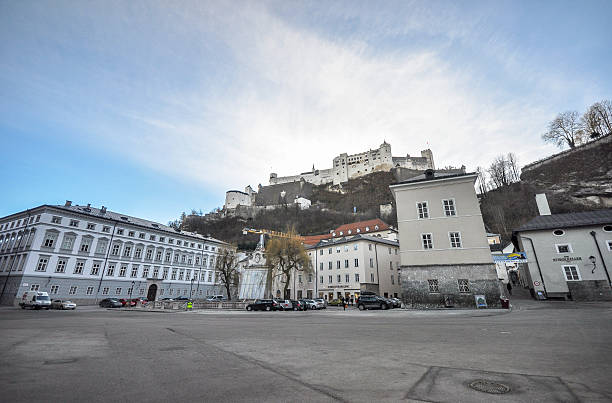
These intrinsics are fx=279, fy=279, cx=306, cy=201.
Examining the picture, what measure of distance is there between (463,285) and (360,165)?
4066 inches

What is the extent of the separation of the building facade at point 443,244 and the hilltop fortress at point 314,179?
291ft

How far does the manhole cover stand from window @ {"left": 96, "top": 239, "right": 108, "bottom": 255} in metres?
53.7

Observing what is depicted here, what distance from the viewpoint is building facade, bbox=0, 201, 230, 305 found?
3803 centimetres

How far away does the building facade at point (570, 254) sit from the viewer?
1047 inches

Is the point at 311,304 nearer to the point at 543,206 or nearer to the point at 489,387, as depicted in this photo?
the point at 543,206

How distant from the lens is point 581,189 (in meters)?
50.8

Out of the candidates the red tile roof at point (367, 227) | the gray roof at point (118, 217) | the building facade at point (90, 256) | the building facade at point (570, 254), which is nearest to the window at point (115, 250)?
the building facade at point (90, 256)

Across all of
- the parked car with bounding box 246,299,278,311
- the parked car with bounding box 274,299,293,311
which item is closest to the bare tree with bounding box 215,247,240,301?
Answer: the parked car with bounding box 246,299,278,311

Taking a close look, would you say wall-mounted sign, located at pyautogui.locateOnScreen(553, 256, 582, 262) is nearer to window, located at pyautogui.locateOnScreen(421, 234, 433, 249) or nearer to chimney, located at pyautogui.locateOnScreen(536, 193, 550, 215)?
chimney, located at pyautogui.locateOnScreen(536, 193, 550, 215)

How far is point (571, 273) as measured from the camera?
2792 cm

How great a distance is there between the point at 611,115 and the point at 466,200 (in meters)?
56.0

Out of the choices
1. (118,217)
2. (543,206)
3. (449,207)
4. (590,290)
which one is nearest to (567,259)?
(590,290)

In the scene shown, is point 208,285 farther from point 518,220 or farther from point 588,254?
point 518,220

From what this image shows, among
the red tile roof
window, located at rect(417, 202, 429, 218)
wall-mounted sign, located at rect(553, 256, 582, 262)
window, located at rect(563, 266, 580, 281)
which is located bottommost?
window, located at rect(563, 266, 580, 281)
